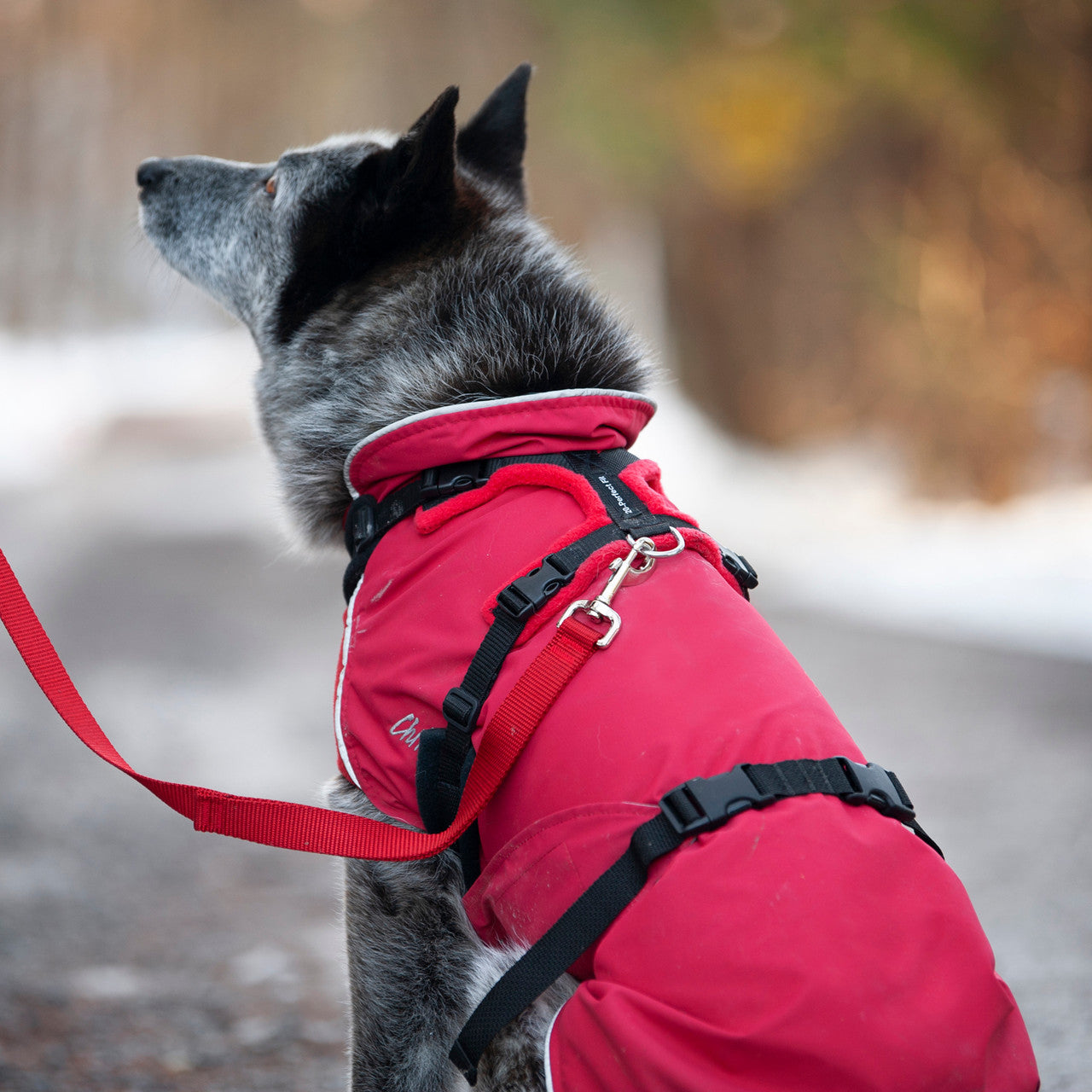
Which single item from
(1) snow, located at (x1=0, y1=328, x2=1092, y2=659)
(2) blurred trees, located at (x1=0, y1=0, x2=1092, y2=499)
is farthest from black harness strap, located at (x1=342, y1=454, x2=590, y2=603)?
(2) blurred trees, located at (x1=0, y1=0, x2=1092, y2=499)

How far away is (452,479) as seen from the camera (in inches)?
63.4

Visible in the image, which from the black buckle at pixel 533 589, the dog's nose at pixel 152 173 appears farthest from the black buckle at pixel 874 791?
the dog's nose at pixel 152 173

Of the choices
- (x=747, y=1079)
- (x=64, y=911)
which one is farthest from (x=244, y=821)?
(x=64, y=911)

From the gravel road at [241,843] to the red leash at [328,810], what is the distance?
285 mm

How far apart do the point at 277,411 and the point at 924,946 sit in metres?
1.52

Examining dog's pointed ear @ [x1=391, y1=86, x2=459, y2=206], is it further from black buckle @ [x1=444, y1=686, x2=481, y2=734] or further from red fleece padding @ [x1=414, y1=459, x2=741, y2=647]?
black buckle @ [x1=444, y1=686, x2=481, y2=734]

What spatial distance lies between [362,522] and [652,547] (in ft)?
1.82

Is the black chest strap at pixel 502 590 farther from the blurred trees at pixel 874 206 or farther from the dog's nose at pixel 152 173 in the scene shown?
the blurred trees at pixel 874 206

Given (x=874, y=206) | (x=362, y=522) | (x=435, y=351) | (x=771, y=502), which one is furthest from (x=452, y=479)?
(x=874, y=206)

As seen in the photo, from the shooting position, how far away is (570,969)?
1.29 metres

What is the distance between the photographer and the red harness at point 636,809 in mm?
1088

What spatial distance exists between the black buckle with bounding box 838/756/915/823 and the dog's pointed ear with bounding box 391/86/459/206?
49.5 inches

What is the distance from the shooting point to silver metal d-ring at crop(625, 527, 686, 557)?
4.72 ft

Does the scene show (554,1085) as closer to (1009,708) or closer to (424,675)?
(424,675)
